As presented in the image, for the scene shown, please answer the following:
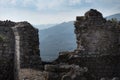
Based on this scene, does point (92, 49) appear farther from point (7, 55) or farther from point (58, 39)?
point (58, 39)

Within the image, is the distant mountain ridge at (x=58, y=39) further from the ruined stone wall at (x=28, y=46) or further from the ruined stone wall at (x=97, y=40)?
the ruined stone wall at (x=28, y=46)

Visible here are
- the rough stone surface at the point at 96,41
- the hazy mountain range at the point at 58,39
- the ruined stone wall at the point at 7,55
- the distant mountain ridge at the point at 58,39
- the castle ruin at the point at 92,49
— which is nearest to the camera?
the castle ruin at the point at 92,49

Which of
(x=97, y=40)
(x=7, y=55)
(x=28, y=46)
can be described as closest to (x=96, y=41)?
(x=97, y=40)

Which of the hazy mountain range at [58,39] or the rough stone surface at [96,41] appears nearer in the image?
the rough stone surface at [96,41]

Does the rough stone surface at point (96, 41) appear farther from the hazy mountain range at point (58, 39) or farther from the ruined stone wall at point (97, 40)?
the hazy mountain range at point (58, 39)

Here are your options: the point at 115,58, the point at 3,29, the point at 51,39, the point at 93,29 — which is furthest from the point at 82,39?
the point at 51,39

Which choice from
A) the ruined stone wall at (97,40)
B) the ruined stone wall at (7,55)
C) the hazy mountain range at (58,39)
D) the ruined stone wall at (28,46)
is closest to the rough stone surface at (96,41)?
the ruined stone wall at (97,40)

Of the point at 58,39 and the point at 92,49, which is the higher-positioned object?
the point at 58,39

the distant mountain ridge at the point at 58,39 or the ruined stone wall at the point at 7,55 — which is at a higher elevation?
the distant mountain ridge at the point at 58,39

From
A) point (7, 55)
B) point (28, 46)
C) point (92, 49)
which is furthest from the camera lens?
point (7, 55)

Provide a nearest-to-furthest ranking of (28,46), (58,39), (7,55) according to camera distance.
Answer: (28,46) → (7,55) → (58,39)

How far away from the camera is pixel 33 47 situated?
1702cm

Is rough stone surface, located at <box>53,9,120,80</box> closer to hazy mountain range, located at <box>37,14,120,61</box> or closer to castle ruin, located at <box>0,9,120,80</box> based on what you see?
castle ruin, located at <box>0,9,120,80</box>

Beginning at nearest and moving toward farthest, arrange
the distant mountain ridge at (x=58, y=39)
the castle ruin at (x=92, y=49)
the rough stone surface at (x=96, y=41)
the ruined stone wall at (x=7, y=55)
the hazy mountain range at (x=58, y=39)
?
the castle ruin at (x=92, y=49)
the rough stone surface at (x=96, y=41)
the ruined stone wall at (x=7, y=55)
the hazy mountain range at (x=58, y=39)
the distant mountain ridge at (x=58, y=39)
